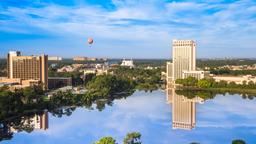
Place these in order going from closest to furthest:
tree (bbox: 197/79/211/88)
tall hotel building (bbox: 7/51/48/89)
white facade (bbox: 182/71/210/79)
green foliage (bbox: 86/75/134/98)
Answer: green foliage (bbox: 86/75/134/98), tall hotel building (bbox: 7/51/48/89), tree (bbox: 197/79/211/88), white facade (bbox: 182/71/210/79)

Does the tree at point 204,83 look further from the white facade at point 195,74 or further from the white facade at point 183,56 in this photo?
the white facade at point 183,56

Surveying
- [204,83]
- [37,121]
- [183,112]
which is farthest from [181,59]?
[37,121]

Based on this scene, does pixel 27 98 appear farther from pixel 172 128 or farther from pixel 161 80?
pixel 161 80

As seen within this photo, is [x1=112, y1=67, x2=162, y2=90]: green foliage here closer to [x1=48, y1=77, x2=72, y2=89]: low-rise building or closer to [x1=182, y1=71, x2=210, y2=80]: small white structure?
[x1=182, y1=71, x2=210, y2=80]: small white structure

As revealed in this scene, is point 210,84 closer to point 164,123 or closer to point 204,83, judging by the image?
point 204,83

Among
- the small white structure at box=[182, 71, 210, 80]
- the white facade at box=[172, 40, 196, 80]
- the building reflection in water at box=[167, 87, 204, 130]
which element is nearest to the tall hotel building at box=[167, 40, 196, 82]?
the white facade at box=[172, 40, 196, 80]

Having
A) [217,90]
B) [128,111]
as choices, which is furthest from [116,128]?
[217,90]
